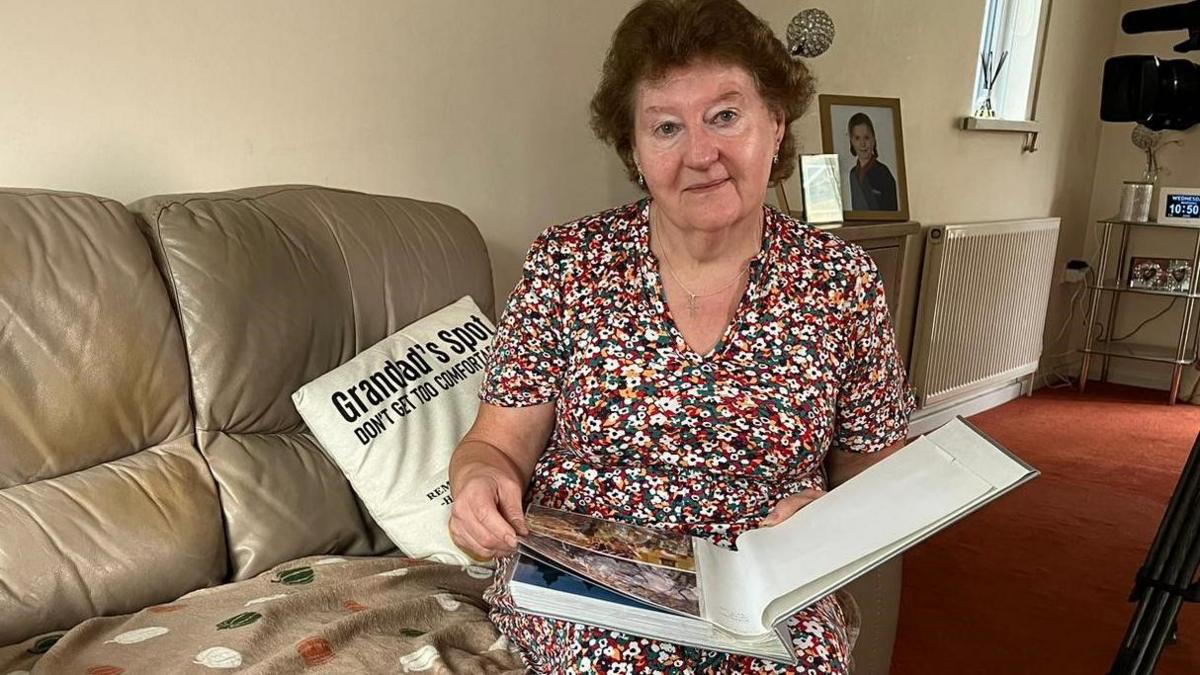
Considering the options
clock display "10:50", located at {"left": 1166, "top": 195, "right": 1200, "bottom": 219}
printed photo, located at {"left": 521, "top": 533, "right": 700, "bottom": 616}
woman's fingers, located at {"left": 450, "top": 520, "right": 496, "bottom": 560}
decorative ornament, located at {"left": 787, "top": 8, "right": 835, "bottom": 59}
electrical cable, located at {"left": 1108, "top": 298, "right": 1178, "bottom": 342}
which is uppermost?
decorative ornament, located at {"left": 787, "top": 8, "right": 835, "bottom": 59}

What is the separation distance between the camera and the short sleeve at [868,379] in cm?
129

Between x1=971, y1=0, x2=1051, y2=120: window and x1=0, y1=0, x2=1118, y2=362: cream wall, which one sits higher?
x1=971, y1=0, x2=1051, y2=120: window

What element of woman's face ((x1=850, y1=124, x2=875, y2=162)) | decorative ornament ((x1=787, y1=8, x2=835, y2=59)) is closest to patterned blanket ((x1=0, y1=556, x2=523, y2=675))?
decorative ornament ((x1=787, y1=8, x2=835, y2=59))

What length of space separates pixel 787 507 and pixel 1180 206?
158 inches

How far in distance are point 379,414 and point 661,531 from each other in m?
0.55

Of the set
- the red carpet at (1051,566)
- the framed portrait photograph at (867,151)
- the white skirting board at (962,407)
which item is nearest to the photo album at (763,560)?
the red carpet at (1051,566)

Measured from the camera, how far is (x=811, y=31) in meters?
2.42

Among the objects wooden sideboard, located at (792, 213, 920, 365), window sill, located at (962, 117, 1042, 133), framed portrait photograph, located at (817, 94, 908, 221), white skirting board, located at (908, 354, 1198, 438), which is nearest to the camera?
wooden sideboard, located at (792, 213, 920, 365)

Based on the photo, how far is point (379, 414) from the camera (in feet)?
4.77

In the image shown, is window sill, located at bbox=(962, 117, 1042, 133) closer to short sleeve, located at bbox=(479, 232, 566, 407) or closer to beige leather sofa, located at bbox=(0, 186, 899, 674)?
beige leather sofa, located at bbox=(0, 186, 899, 674)

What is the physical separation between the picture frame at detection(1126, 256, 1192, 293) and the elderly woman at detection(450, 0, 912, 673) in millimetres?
3676

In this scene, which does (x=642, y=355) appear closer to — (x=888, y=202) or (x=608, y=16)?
(x=608, y=16)

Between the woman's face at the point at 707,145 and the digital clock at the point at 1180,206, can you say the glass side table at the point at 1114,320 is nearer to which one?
the digital clock at the point at 1180,206

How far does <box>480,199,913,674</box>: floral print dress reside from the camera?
121 centimetres
